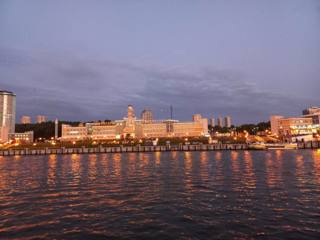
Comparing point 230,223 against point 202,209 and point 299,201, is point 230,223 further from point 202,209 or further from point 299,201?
point 299,201

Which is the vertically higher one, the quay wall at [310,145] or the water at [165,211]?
the quay wall at [310,145]

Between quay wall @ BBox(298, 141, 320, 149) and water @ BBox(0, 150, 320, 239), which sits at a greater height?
quay wall @ BBox(298, 141, 320, 149)

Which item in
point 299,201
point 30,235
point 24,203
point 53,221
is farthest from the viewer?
point 24,203

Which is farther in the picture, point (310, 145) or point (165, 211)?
point (310, 145)

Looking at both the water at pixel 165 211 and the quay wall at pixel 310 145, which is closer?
the water at pixel 165 211

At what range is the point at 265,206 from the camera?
19469mm

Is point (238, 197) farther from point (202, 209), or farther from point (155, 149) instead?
point (155, 149)

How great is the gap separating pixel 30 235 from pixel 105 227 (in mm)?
3983

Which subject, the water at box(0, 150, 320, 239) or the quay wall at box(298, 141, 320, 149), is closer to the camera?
the water at box(0, 150, 320, 239)

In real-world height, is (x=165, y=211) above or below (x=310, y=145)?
below

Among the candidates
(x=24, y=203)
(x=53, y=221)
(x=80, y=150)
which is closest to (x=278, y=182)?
(x=53, y=221)

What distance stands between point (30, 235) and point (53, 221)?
262 cm

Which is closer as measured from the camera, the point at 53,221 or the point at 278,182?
the point at 53,221

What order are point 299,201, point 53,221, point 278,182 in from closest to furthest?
1. point 53,221
2. point 299,201
3. point 278,182
